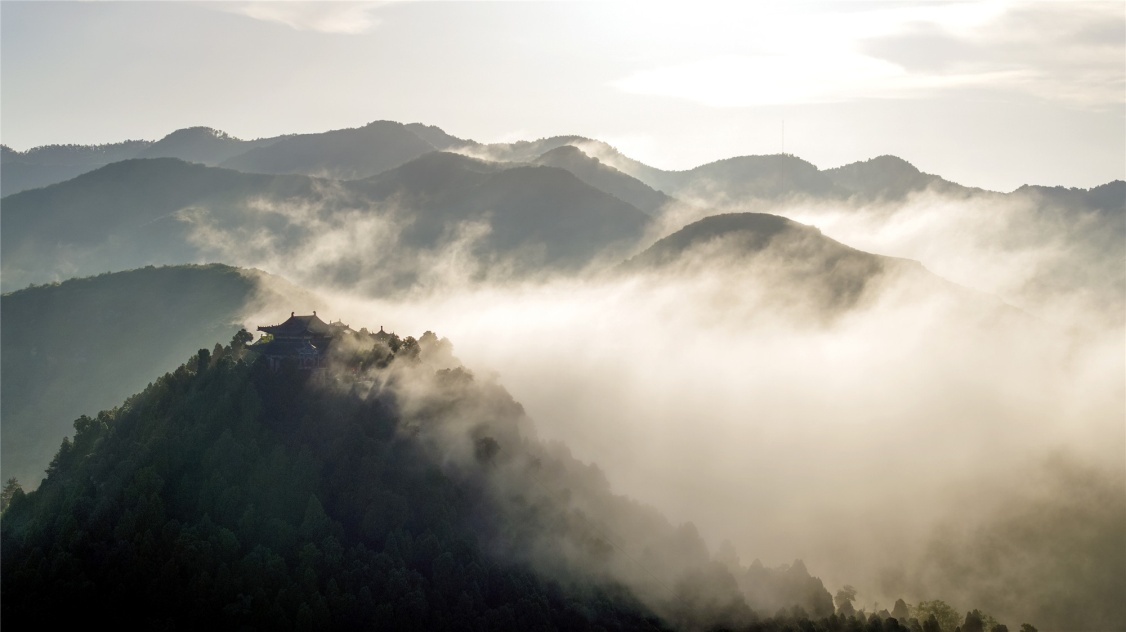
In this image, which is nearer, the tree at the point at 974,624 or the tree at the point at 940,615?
the tree at the point at 974,624

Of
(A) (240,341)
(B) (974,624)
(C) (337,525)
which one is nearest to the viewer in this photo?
(C) (337,525)

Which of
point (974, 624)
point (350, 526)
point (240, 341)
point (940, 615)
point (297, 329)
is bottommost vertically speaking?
point (940, 615)

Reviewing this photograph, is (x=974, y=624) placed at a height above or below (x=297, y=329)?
below

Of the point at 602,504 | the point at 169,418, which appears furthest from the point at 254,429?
the point at 602,504

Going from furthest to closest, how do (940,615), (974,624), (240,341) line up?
1. (940,615)
2. (974,624)
3. (240,341)

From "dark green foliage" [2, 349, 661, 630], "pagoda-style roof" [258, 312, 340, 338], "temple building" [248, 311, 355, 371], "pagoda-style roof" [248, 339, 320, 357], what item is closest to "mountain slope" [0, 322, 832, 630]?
"dark green foliage" [2, 349, 661, 630]

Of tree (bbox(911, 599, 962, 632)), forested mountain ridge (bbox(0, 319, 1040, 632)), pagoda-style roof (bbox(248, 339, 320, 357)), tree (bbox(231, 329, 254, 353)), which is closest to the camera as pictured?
forested mountain ridge (bbox(0, 319, 1040, 632))

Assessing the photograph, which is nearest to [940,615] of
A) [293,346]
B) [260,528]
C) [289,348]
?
[293,346]

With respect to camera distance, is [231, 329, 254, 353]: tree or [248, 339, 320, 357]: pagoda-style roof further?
[231, 329, 254, 353]: tree

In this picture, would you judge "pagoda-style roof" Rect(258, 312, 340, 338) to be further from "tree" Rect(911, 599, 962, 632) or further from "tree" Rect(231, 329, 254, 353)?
"tree" Rect(911, 599, 962, 632)

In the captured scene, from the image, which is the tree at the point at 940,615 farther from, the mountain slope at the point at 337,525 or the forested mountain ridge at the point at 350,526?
the mountain slope at the point at 337,525

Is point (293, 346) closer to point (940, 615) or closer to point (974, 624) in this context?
point (940, 615)

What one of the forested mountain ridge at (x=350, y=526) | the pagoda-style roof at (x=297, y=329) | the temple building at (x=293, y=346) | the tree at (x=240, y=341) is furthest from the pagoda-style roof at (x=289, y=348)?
→ the tree at (x=240, y=341)

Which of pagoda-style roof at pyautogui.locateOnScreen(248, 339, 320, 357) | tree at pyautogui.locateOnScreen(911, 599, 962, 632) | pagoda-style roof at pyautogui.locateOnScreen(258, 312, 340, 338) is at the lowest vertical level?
tree at pyautogui.locateOnScreen(911, 599, 962, 632)
